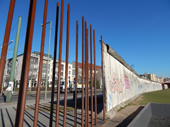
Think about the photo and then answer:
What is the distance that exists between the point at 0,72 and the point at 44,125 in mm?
3046

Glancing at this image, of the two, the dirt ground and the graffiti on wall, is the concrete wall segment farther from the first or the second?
the dirt ground

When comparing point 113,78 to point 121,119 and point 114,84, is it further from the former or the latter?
point 121,119

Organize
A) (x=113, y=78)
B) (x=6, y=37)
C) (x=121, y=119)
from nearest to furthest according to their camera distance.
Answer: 1. (x=6, y=37)
2. (x=121, y=119)
3. (x=113, y=78)

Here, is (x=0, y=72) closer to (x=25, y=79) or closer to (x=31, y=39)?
(x=25, y=79)

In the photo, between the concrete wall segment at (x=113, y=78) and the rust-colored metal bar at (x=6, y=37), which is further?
the concrete wall segment at (x=113, y=78)

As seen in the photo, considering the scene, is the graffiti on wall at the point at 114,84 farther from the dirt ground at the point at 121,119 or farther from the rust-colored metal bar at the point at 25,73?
the rust-colored metal bar at the point at 25,73

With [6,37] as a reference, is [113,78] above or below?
below

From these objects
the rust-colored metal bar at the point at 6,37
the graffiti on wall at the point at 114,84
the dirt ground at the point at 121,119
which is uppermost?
the rust-colored metal bar at the point at 6,37

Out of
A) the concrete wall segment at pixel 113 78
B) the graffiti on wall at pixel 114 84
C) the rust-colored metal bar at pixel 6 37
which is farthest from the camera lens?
the graffiti on wall at pixel 114 84

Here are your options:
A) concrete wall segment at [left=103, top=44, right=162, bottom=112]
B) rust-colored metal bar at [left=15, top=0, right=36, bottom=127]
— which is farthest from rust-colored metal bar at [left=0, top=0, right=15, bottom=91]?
concrete wall segment at [left=103, top=44, right=162, bottom=112]

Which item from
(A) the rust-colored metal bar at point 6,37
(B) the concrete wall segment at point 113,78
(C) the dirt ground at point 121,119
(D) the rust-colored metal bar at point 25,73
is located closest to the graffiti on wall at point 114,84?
(B) the concrete wall segment at point 113,78

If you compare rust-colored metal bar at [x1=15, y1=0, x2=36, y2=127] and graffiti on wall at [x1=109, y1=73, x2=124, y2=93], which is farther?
graffiti on wall at [x1=109, y1=73, x2=124, y2=93]

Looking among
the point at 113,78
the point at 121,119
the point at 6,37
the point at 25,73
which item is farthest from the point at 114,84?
the point at 6,37

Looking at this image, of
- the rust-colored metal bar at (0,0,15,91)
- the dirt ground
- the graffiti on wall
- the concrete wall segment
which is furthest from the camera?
the graffiti on wall
